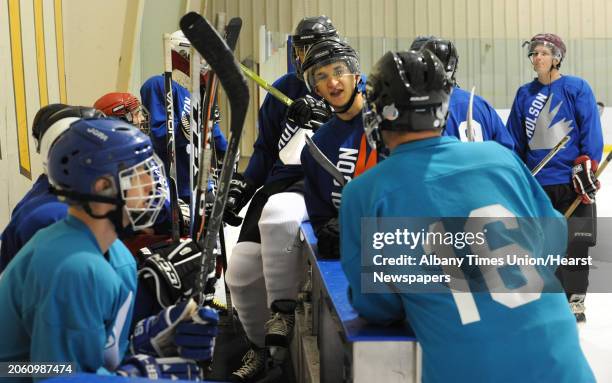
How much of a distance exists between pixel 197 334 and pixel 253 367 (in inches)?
56.8

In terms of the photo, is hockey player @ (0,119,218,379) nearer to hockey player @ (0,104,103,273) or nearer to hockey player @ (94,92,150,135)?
hockey player @ (0,104,103,273)

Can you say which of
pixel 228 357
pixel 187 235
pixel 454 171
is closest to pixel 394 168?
pixel 454 171

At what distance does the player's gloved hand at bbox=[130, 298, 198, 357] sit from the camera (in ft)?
5.19

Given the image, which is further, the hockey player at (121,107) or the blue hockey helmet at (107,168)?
the hockey player at (121,107)

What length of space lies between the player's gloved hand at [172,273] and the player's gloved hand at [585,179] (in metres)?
2.53

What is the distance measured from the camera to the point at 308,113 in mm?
3070

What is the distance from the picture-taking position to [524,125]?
4.30 meters

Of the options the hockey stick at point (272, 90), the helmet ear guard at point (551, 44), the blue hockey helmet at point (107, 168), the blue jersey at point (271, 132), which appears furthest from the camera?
the helmet ear guard at point (551, 44)

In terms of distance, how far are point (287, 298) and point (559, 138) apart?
183 centimetres

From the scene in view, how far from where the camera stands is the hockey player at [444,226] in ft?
4.98

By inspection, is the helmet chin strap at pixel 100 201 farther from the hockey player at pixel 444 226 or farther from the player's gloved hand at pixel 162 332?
the hockey player at pixel 444 226

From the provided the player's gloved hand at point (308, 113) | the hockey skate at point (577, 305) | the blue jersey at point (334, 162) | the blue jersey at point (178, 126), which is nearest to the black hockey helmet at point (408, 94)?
the blue jersey at point (334, 162)

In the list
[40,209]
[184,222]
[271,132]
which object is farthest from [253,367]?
[40,209]

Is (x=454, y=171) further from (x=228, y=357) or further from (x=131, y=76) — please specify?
(x=131, y=76)
